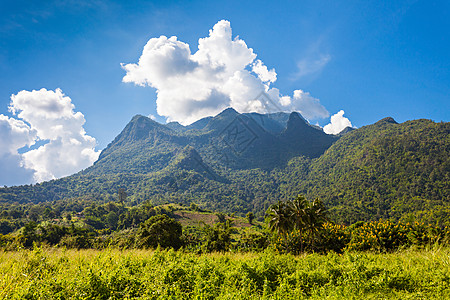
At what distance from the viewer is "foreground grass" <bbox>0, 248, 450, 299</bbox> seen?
211 inches

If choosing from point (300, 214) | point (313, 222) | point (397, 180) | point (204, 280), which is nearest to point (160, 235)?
point (300, 214)

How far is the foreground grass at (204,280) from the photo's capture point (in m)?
5.36

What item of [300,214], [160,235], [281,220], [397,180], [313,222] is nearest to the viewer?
[313,222]

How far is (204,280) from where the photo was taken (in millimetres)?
6316

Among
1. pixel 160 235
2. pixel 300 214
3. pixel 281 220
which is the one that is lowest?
pixel 160 235

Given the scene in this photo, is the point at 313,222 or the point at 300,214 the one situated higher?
the point at 300,214

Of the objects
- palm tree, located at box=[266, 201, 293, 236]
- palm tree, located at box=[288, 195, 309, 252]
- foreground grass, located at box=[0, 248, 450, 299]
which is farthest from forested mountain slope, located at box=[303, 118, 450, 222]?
foreground grass, located at box=[0, 248, 450, 299]

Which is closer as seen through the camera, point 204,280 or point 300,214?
point 204,280

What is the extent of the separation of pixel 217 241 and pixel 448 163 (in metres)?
179

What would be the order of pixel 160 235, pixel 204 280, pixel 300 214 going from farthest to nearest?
pixel 160 235 → pixel 300 214 → pixel 204 280

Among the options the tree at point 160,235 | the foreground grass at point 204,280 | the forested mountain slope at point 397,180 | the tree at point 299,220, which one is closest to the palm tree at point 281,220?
the tree at point 299,220

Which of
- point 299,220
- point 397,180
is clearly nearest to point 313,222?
point 299,220

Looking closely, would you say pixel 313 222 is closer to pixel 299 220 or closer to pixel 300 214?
pixel 299 220

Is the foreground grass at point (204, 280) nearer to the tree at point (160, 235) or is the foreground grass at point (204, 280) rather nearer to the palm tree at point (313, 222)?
the palm tree at point (313, 222)
